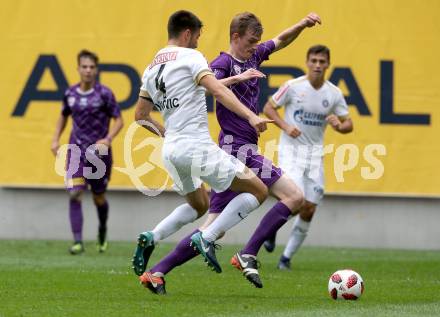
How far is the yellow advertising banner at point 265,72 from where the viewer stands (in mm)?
16125

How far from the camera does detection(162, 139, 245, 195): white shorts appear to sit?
28.8ft

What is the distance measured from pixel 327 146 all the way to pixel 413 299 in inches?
274

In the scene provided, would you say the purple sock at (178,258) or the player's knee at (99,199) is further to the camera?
the player's knee at (99,199)

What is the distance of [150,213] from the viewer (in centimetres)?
1678

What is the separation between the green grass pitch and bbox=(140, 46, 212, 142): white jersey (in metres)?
1.35

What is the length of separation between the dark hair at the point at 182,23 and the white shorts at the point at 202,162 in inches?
34.0

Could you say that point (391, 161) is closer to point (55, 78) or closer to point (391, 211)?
point (391, 211)

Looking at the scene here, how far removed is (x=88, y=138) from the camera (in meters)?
14.7

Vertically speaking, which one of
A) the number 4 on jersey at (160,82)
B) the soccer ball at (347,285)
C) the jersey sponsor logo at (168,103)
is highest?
the number 4 on jersey at (160,82)

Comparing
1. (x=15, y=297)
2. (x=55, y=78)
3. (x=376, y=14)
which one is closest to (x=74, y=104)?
(x=55, y=78)

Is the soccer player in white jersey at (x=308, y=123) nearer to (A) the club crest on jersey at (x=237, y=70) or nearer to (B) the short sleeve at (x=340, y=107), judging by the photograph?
(B) the short sleeve at (x=340, y=107)

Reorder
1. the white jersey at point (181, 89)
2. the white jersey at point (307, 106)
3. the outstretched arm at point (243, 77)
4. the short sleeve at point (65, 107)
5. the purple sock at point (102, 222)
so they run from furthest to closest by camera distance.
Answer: the short sleeve at point (65, 107), the purple sock at point (102, 222), the white jersey at point (307, 106), the white jersey at point (181, 89), the outstretched arm at point (243, 77)

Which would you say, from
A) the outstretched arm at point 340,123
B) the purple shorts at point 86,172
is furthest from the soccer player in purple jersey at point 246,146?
the purple shorts at point 86,172

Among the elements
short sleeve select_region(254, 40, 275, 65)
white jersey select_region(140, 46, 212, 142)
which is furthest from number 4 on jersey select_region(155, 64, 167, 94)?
short sleeve select_region(254, 40, 275, 65)
